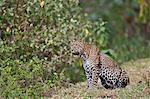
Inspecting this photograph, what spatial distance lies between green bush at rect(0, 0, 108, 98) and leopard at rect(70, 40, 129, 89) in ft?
1.93

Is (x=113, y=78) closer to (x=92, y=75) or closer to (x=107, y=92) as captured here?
(x=92, y=75)

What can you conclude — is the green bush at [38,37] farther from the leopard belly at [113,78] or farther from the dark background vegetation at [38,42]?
the leopard belly at [113,78]

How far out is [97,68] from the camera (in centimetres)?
1123

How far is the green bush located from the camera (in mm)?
11569

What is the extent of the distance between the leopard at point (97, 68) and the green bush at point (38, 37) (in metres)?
0.59

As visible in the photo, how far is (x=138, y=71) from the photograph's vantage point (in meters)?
13.4

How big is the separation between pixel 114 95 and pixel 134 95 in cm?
34

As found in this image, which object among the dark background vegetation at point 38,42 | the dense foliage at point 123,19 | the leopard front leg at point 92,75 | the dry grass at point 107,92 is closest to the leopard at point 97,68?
the leopard front leg at point 92,75

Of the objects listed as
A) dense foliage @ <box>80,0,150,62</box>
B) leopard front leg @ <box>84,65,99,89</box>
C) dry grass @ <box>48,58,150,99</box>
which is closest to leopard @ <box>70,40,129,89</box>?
leopard front leg @ <box>84,65,99,89</box>

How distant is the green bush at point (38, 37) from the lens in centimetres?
1157

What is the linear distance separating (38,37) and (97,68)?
1.67m

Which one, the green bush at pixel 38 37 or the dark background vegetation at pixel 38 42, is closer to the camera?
the dark background vegetation at pixel 38 42

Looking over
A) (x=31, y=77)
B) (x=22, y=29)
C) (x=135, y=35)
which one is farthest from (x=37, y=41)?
(x=135, y=35)

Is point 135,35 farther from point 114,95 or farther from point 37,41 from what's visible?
point 114,95
